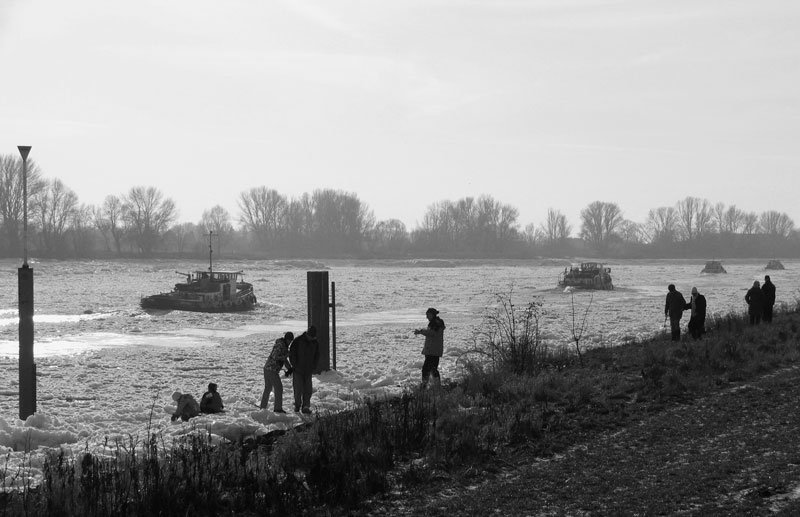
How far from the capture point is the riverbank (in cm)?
713

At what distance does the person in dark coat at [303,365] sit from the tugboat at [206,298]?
2975cm

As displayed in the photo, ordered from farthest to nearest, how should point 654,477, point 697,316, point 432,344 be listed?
point 697,316, point 432,344, point 654,477

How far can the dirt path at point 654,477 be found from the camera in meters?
7.05

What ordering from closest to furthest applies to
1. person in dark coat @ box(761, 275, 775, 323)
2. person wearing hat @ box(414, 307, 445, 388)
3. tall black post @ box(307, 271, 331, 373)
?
1. person wearing hat @ box(414, 307, 445, 388)
2. tall black post @ box(307, 271, 331, 373)
3. person in dark coat @ box(761, 275, 775, 323)

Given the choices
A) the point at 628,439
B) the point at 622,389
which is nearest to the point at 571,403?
the point at 622,389

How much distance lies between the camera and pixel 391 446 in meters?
9.00

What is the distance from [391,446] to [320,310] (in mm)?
7571

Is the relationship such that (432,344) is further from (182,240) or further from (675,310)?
(182,240)

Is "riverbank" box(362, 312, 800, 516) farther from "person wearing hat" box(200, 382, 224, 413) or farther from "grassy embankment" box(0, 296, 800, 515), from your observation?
"person wearing hat" box(200, 382, 224, 413)

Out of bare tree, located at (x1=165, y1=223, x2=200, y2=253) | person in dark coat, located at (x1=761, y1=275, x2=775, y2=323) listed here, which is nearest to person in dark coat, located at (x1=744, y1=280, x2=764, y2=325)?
person in dark coat, located at (x1=761, y1=275, x2=775, y2=323)

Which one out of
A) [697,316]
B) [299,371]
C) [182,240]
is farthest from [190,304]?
[182,240]

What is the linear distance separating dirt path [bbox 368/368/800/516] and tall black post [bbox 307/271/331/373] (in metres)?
7.35

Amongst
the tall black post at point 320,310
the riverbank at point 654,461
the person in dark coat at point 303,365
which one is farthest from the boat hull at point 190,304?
the riverbank at point 654,461

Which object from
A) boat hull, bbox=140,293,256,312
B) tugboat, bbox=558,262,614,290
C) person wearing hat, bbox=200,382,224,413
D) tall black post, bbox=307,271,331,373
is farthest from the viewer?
tugboat, bbox=558,262,614,290
